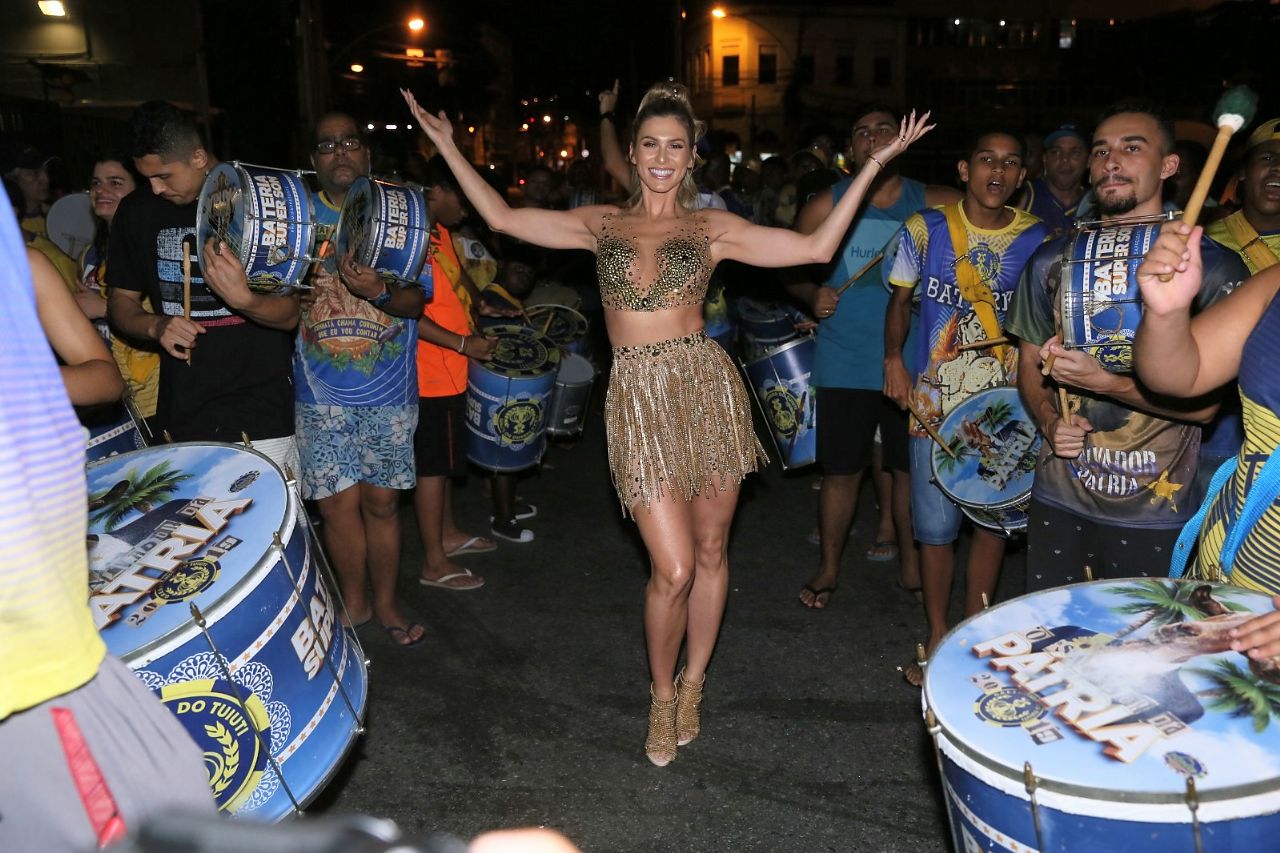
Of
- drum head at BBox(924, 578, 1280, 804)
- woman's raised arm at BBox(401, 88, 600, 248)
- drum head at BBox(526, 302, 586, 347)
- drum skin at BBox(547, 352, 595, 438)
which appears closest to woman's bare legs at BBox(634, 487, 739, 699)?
woman's raised arm at BBox(401, 88, 600, 248)

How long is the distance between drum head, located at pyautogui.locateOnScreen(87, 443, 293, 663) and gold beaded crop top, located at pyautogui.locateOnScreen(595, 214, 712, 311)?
1401mm

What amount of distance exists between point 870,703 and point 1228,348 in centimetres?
218

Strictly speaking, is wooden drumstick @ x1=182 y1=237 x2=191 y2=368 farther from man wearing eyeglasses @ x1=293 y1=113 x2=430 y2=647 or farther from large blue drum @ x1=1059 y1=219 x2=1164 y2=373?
large blue drum @ x1=1059 y1=219 x2=1164 y2=373

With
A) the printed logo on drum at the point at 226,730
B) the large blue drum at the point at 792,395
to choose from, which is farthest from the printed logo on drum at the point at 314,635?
the large blue drum at the point at 792,395

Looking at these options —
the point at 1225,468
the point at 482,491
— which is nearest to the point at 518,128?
the point at 482,491

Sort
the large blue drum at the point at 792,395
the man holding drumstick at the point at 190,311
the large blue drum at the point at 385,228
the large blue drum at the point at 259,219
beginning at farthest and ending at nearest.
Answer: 1. the large blue drum at the point at 792,395
2. the large blue drum at the point at 385,228
3. the man holding drumstick at the point at 190,311
4. the large blue drum at the point at 259,219

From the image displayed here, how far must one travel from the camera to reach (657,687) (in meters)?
3.71

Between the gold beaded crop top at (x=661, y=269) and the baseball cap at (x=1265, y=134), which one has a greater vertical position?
the baseball cap at (x=1265, y=134)

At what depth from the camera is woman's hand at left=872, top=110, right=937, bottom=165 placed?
11.6 ft

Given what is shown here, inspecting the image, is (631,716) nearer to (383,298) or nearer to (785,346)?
(383,298)

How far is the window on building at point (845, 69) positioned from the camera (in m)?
54.8

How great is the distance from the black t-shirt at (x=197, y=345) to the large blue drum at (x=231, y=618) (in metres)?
1.21

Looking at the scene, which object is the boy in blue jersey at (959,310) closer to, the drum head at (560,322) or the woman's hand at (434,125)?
the woman's hand at (434,125)

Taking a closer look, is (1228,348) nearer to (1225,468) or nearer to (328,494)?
(1225,468)
